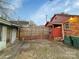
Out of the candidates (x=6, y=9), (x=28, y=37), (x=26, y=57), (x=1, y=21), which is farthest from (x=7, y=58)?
(x=28, y=37)

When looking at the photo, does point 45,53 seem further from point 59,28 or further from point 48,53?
point 59,28

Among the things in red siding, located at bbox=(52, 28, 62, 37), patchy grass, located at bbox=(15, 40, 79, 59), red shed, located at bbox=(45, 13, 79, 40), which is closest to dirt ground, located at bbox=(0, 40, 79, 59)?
patchy grass, located at bbox=(15, 40, 79, 59)

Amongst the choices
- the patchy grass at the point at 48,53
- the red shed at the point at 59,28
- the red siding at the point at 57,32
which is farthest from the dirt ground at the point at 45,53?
the red siding at the point at 57,32

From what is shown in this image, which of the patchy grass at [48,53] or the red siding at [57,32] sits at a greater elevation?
the red siding at [57,32]

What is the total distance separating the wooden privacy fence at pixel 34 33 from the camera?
84.3 ft

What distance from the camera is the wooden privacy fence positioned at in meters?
25.7

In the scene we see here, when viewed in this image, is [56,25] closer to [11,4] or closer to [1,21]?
[11,4]

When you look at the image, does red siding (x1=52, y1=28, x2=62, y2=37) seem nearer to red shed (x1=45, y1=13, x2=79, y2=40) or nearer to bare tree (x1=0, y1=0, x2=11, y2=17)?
red shed (x1=45, y1=13, x2=79, y2=40)

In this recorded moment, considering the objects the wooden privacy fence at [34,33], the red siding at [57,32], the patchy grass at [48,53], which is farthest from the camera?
the wooden privacy fence at [34,33]

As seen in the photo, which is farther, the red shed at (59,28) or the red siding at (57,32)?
the red siding at (57,32)

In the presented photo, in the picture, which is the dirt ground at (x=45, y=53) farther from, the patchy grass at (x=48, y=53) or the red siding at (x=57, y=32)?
the red siding at (x=57, y=32)

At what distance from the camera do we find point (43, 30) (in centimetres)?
2620

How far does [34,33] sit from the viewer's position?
2602 cm

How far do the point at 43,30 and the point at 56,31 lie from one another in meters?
2.23
